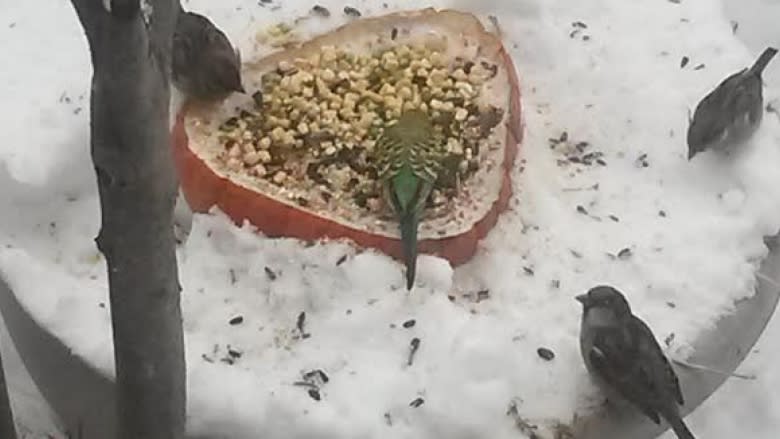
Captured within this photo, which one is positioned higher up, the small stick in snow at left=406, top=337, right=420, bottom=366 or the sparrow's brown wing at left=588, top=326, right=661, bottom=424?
the sparrow's brown wing at left=588, top=326, right=661, bottom=424

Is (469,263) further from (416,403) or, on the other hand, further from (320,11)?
(320,11)

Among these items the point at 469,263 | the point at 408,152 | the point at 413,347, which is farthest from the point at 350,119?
the point at 413,347

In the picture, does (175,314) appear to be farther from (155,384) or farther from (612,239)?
(612,239)

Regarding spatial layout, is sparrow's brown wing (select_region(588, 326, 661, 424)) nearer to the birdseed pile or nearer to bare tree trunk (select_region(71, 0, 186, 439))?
the birdseed pile

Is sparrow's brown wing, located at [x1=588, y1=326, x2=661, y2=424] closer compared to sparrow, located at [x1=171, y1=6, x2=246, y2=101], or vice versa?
sparrow's brown wing, located at [x1=588, y1=326, x2=661, y2=424]

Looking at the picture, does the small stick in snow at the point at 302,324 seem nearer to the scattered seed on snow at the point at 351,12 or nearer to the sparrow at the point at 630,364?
the sparrow at the point at 630,364

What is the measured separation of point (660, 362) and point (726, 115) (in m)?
0.62

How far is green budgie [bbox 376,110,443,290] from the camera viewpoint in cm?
238

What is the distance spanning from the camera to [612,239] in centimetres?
256

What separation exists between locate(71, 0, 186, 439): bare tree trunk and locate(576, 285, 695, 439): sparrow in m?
0.65

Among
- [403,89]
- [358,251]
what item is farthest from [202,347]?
[403,89]

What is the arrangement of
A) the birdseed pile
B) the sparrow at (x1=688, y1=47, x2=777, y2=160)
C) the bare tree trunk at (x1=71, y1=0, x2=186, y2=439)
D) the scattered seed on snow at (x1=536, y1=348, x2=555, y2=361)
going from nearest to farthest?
the bare tree trunk at (x1=71, y1=0, x2=186, y2=439) < the scattered seed on snow at (x1=536, y1=348, x2=555, y2=361) < the birdseed pile < the sparrow at (x1=688, y1=47, x2=777, y2=160)

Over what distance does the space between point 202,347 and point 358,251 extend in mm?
296

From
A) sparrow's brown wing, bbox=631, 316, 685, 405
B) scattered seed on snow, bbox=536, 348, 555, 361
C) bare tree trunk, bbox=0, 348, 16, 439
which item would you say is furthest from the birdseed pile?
bare tree trunk, bbox=0, 348, 16, 439
